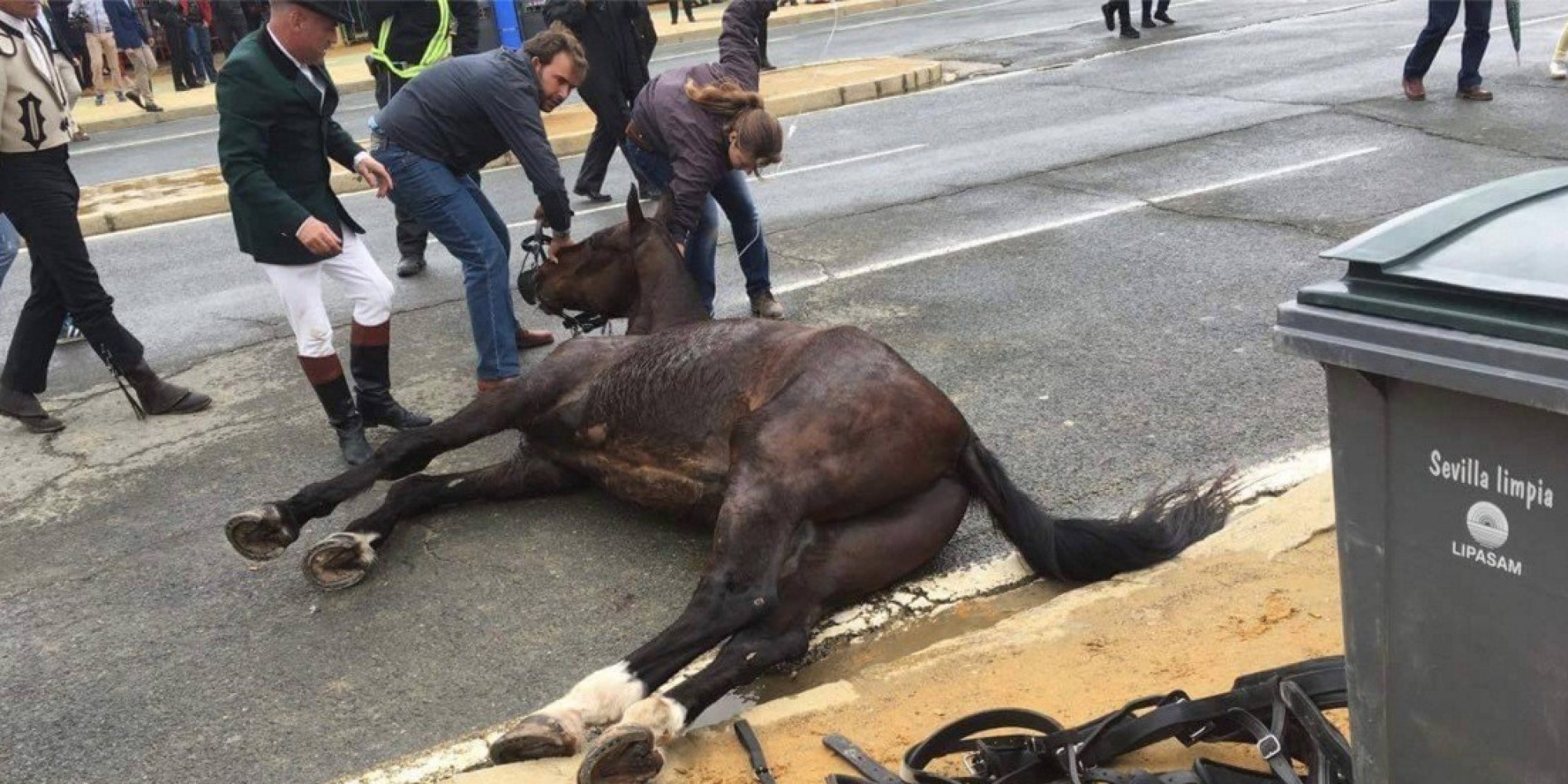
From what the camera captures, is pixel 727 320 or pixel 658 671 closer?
pixel 658 671

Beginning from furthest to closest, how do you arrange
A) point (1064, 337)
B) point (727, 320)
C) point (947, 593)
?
point (1064, 337) < point (727, 320) < point (947, 593)

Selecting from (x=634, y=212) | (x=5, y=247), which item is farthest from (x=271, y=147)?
(x=5, y=247)

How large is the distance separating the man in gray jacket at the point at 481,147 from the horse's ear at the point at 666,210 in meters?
0.39

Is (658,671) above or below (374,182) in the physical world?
below

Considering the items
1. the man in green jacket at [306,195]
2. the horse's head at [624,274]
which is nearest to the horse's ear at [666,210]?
the horse's head at [624,274]

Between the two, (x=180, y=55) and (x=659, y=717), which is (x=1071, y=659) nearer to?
(x=659, y=717)

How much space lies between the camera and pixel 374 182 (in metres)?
6.02

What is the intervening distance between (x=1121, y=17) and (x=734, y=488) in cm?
1592

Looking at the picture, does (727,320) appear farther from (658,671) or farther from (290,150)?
(290,150)

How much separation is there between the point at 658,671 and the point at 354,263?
115 inches

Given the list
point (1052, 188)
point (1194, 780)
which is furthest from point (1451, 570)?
point (1052, 188)

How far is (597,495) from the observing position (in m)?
5.40

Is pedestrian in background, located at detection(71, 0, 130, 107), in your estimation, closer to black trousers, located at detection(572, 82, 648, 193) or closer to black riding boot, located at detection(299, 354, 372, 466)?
black trousers, located at detection(572, 82, 648, 193)

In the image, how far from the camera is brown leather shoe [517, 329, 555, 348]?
739cm
